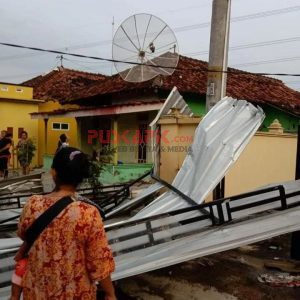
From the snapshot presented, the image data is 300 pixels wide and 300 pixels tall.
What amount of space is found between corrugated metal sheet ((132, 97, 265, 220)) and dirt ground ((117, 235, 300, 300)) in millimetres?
727

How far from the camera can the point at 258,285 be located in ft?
12.9

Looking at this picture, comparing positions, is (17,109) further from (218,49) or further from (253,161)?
(253,161)

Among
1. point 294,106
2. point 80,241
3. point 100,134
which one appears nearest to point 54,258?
point 80,241

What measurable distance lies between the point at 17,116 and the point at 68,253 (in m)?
16.6

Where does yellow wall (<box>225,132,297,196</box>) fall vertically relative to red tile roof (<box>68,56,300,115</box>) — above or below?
below

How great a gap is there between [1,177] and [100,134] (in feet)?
18.7

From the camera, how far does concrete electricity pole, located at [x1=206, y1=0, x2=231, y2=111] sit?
6.99m

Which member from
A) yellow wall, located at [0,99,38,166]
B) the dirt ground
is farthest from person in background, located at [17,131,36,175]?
the dirt ground

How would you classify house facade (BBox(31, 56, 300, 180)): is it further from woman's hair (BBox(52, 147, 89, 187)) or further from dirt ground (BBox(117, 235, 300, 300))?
woman's hair (BBox(52, 147, 89, 187))

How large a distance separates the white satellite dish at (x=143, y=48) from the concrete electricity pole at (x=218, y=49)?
2538mm

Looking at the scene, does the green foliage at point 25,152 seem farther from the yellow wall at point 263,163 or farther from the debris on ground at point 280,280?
the debris on ground at point 280,280

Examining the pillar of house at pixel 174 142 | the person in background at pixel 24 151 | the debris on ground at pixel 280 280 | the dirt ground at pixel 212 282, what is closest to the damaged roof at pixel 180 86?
the person in background at pixel 24 151

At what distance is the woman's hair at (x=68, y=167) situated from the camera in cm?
201

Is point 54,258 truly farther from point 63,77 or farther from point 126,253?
point 63,77
